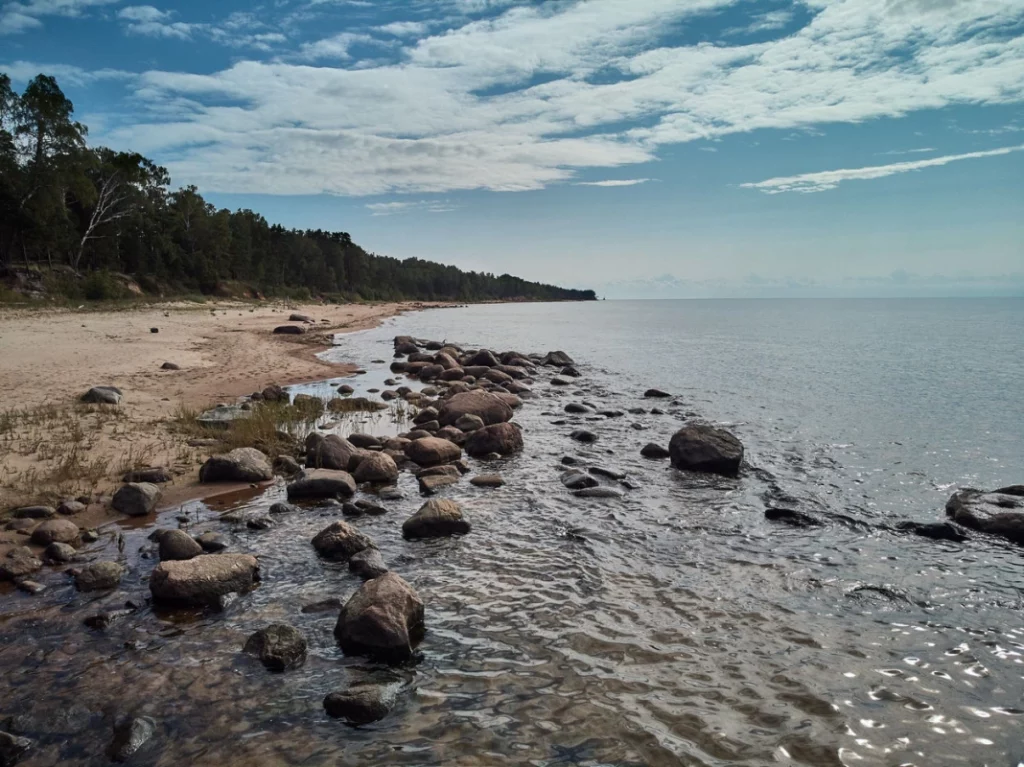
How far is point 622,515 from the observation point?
926 cm

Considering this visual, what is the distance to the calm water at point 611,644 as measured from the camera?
4395 millimetres

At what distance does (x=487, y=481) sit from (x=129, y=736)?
6842 millimetres

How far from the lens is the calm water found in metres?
4.39

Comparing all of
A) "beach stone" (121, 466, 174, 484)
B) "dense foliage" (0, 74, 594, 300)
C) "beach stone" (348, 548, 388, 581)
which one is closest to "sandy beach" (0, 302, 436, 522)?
"beach stone" (121, 466, 174, 484)

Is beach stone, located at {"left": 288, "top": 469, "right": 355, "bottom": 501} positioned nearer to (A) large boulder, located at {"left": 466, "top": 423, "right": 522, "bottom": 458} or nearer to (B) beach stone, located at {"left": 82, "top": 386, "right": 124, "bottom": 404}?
(A) large boulder, located at {"left": 466, "top": 423, "right": 522, "bottom": 458}

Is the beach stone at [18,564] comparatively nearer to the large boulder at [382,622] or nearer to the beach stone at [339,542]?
Answer: the beach stone at [339,542]

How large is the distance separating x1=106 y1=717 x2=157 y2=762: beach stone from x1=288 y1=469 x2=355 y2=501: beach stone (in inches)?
203

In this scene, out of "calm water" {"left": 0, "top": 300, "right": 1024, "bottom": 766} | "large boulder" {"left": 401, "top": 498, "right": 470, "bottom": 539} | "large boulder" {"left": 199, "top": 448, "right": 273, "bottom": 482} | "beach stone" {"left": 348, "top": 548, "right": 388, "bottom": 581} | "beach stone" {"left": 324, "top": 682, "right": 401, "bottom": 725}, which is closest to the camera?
"calm water" {"left": 0, "top": 300, "right": 1024, "bottom": 766}

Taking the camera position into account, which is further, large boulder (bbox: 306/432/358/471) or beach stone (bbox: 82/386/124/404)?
beach stone (bbox: 82/386/124/404)

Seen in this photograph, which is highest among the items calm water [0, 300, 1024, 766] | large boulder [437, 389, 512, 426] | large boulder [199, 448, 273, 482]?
large boulder [437, 389, 512, 426]

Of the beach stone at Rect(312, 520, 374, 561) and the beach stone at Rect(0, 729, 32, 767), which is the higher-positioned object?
the beach stone at Rect(312, 520, 374, 561)

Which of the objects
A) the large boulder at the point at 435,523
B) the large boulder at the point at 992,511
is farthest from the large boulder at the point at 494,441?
the large boulder at the point at 992,511

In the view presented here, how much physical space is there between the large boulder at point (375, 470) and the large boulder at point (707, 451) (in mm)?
5418

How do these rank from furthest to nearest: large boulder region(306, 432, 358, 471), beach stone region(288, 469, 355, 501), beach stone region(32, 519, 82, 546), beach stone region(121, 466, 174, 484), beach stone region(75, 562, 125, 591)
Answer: large boulder region(306, 432, 358, 471)
beach stone region(288, 469, 355, 501)
beach stone region(121, 466, 174, 484)
beach stone region(32, 519, 82, 546)
beach stone region(75, 562, 125, 591)
